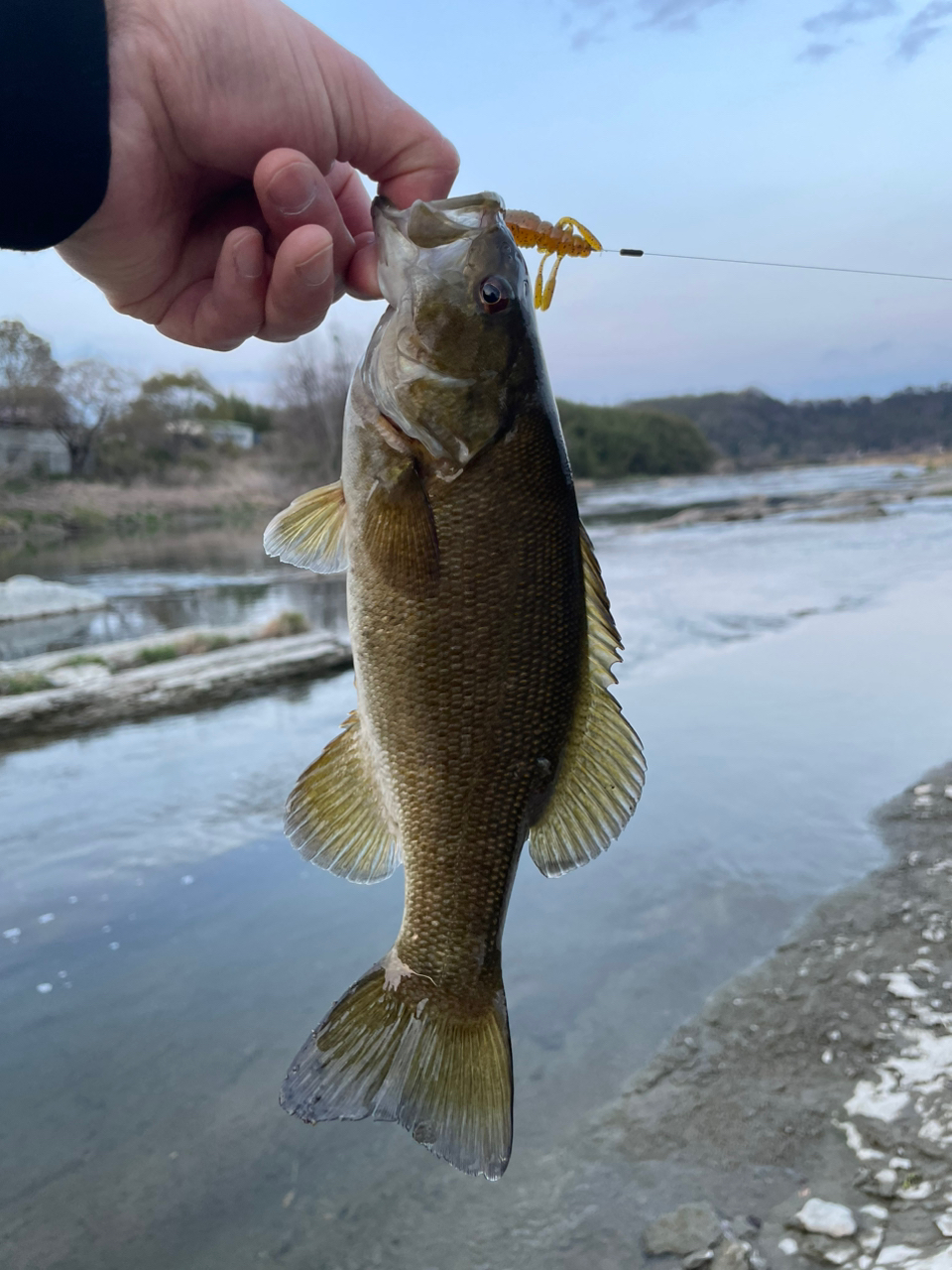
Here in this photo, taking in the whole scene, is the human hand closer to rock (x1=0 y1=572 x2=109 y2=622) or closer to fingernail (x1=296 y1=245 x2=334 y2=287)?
fingernail (x1=296 y1=245 x2=334 y2=287)

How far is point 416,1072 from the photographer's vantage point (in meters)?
1.55

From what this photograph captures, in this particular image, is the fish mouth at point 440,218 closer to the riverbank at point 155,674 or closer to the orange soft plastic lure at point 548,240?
the orange soft plastic lure at point 548,240

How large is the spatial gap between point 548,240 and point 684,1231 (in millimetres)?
3505

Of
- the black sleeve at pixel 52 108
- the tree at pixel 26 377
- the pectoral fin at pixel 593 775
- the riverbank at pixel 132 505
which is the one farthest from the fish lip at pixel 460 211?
the tree at pixel 26 377

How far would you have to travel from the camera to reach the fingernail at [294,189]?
5.65 ft

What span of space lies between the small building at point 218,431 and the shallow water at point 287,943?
42.6 metres

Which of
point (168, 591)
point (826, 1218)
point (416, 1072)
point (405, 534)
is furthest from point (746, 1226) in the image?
point (168, 591)

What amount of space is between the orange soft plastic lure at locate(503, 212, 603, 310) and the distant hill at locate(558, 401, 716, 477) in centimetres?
5929

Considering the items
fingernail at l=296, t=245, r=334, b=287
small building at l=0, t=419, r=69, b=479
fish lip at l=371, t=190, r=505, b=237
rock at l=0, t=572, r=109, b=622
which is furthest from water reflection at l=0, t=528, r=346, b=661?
small building at l=0, t=419, r=69, b=479

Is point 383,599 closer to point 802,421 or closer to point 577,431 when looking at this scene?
point 802,421

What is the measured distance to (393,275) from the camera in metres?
1.61

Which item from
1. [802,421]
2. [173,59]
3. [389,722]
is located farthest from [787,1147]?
[802,421]

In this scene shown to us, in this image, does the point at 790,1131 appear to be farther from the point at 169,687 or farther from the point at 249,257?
the point at 169,687

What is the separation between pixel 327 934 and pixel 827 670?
7.08 meters
